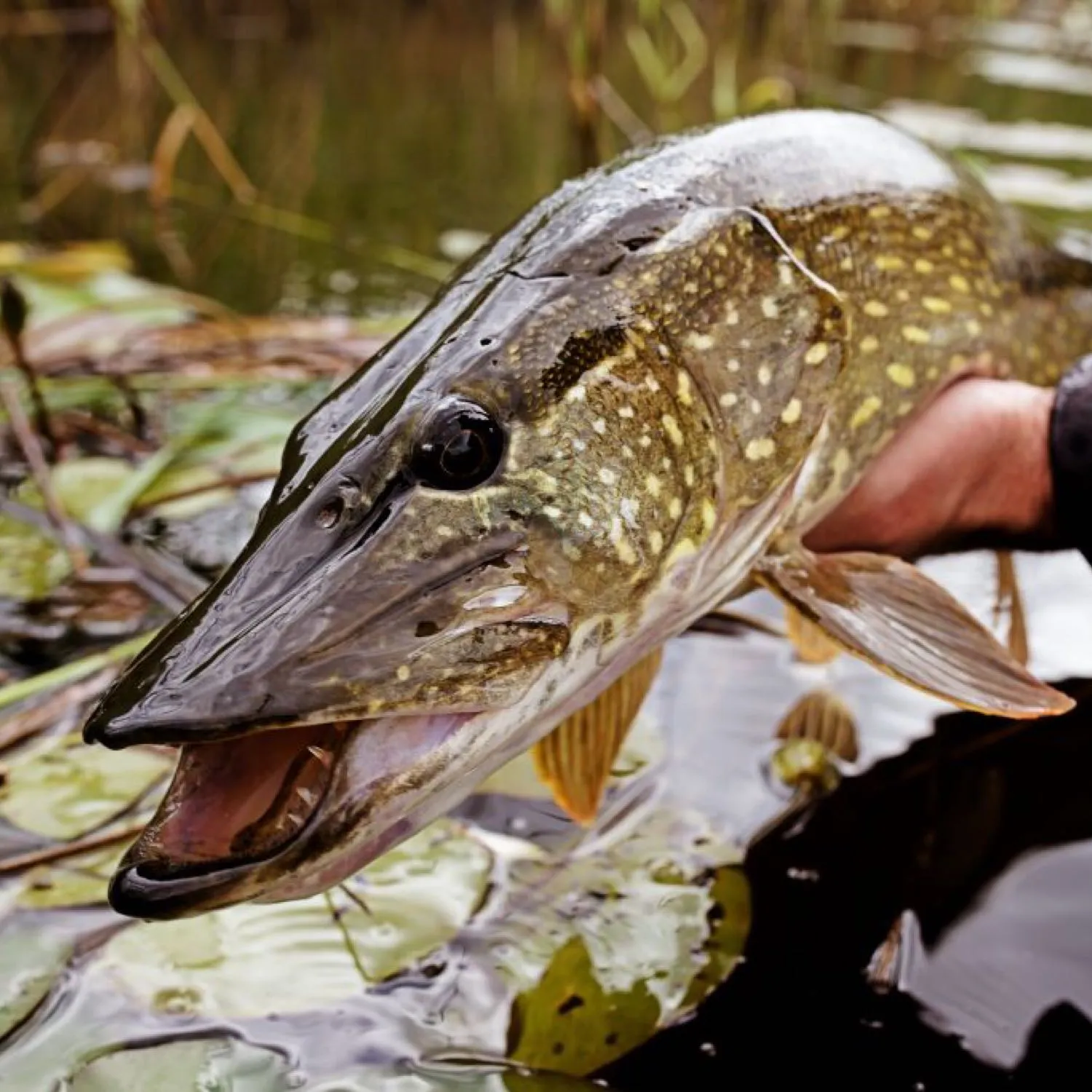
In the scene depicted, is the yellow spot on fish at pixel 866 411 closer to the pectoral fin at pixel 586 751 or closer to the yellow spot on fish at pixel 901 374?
the yellow spot on fish at pixel 901 374

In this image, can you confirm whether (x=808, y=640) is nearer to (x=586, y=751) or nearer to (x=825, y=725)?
(x=825, y=725)

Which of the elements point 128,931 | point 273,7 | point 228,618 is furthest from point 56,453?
point 273,7

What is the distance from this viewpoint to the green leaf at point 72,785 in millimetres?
1391

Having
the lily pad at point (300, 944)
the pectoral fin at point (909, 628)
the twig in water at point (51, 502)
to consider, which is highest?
the pectoral fin at point (909, 628)

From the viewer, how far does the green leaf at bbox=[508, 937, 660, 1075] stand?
3.72ft

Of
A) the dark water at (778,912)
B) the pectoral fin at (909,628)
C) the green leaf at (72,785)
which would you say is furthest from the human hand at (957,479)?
the green leaf at (72,785)

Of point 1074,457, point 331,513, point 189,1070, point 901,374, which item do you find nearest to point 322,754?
point 331,513

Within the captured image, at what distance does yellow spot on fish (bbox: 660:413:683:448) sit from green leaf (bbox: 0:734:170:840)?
755mm

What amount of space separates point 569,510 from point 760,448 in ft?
0.96

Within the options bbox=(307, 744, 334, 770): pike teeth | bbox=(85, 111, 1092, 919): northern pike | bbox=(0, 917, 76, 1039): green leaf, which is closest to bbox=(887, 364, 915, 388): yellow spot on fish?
bbox=(85, 111, 1092, 919): northern pike

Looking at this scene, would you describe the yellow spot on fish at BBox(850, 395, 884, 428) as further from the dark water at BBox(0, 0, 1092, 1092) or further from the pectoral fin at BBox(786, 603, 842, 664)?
the dark water at BBox(0, 0, 1092, 1092)

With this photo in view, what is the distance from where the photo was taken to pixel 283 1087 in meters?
1.08

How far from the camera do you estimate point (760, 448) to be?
50.0 inches

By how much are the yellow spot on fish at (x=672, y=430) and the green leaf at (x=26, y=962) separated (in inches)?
30.6
